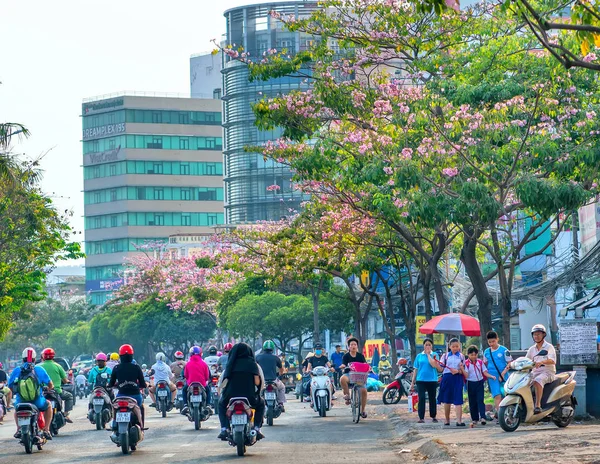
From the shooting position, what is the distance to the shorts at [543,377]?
63.4 feet

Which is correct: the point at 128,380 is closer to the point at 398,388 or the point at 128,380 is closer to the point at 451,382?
the point at 451,382

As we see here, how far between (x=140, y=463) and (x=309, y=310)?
165 ft

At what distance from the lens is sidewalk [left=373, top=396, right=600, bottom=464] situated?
14.7 meters

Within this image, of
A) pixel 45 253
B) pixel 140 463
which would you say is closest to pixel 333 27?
pixel 140 463

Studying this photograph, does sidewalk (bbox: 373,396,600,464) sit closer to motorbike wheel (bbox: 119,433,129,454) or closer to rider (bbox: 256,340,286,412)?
rider (bbox: 256,340,286,412)

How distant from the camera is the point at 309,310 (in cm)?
6675

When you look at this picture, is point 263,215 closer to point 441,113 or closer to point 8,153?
point 8,153

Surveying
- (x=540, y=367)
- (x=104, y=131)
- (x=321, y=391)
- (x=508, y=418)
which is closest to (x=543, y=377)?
(x=540, y=367)

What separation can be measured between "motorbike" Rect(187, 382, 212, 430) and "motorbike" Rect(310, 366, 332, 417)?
10.4 feet

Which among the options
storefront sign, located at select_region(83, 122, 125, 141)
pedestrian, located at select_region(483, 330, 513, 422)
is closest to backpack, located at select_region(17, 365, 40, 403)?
pedestrian, located at select_region(483, 330, 513, 422)

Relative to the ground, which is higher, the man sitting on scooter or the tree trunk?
the tree trunk

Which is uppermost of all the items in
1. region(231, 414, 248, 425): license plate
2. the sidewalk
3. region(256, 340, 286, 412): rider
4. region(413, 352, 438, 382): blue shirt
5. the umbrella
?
the umbrella

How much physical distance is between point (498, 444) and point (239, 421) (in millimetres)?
3553

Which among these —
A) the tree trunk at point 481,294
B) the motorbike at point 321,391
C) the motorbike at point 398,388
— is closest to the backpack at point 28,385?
the motorbike at point 321,391
